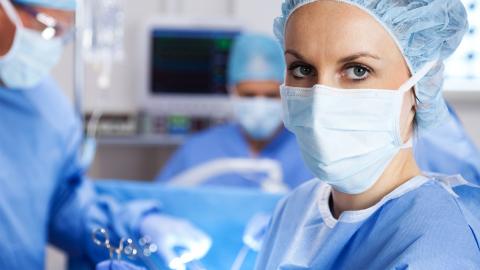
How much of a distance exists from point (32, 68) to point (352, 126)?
1.02m

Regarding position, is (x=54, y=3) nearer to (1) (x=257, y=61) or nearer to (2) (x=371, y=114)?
(2) (x=371, y=114)

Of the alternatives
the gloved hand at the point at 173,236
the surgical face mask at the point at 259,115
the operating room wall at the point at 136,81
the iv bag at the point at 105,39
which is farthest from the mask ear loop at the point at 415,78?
the operating room wall at the point at 136,81

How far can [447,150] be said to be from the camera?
1.67 metres

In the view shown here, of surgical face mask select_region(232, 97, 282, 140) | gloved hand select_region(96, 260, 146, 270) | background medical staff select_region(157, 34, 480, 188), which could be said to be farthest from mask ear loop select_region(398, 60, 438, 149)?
surgical face mask select_region(232, 97, 282, 140)

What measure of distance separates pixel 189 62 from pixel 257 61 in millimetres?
778

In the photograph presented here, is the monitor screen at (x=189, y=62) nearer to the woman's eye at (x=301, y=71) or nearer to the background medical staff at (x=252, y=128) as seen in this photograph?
the background medical staff at (x=252, y=128)

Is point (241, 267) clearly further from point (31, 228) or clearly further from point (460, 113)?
point (460, 113)

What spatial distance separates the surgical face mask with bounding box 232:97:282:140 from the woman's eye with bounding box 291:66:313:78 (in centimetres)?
152

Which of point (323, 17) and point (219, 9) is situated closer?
point (323, 17)

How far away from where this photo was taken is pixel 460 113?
3379mm

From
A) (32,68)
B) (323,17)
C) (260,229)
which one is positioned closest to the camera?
(323,17)

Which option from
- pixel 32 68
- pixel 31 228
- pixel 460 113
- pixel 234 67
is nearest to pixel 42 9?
pixel 32 68

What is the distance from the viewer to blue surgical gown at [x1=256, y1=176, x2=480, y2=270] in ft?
3.26

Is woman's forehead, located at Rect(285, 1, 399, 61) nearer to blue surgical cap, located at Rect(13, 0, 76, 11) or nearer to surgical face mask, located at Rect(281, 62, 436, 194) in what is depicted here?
surgical face mask, located at Rect(281, 62, 436, 194)
